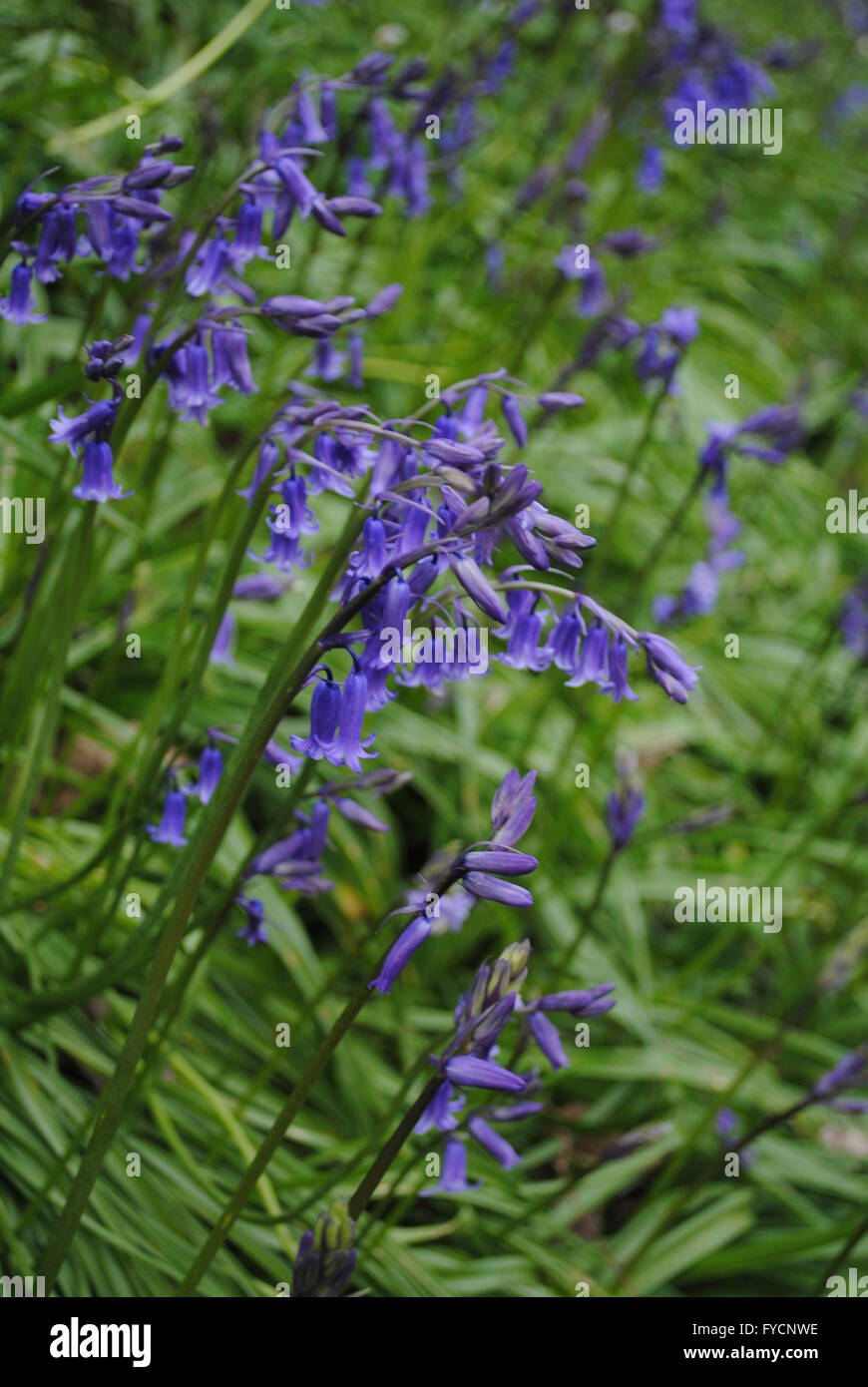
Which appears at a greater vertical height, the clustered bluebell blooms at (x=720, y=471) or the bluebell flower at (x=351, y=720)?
the clustered bluebell blooms at (x=720, y=471)

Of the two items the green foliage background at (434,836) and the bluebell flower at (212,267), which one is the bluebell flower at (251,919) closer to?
the green foliage background at (434,836)

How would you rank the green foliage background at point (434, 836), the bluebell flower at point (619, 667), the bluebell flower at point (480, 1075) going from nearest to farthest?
the bluebell flower at point (480, 1075) → the bluebell flower at point (619, 667) → the green foliage background at point (434, 836)

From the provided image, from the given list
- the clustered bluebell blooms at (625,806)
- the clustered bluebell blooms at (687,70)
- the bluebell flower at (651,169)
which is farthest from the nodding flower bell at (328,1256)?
the bluebell flower at (651,169)

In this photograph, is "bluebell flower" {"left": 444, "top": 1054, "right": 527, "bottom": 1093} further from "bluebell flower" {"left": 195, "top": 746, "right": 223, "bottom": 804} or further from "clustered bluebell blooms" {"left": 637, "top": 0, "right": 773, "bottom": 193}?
"clustered bluebell blooms" {"left": 637, "top": 0, "right": 773, "bottom": 193}

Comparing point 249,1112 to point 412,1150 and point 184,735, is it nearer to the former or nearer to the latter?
point 412,1150

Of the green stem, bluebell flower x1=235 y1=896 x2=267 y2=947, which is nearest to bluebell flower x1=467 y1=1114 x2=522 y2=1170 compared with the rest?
the green stem
